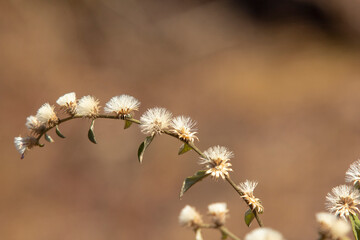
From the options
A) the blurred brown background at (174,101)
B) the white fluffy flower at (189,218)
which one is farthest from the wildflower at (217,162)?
the blurred brown background at (174,101)

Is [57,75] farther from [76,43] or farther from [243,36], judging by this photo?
[243,36]

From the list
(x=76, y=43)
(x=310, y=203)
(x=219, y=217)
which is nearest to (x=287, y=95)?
(x=310, y=203)

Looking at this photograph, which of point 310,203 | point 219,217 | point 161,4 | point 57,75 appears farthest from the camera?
point 161,4

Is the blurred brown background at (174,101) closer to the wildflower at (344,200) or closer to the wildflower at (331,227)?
the wildflower at (344,200)

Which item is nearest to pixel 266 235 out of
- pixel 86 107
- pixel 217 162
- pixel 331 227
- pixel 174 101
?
pixel 331 227

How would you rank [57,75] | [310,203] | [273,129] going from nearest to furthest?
[310,203]
[273,129]
[57,75]

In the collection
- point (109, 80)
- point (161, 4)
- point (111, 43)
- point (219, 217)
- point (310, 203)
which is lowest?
point (219, 217)

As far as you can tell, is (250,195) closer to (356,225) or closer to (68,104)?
(356,225)
